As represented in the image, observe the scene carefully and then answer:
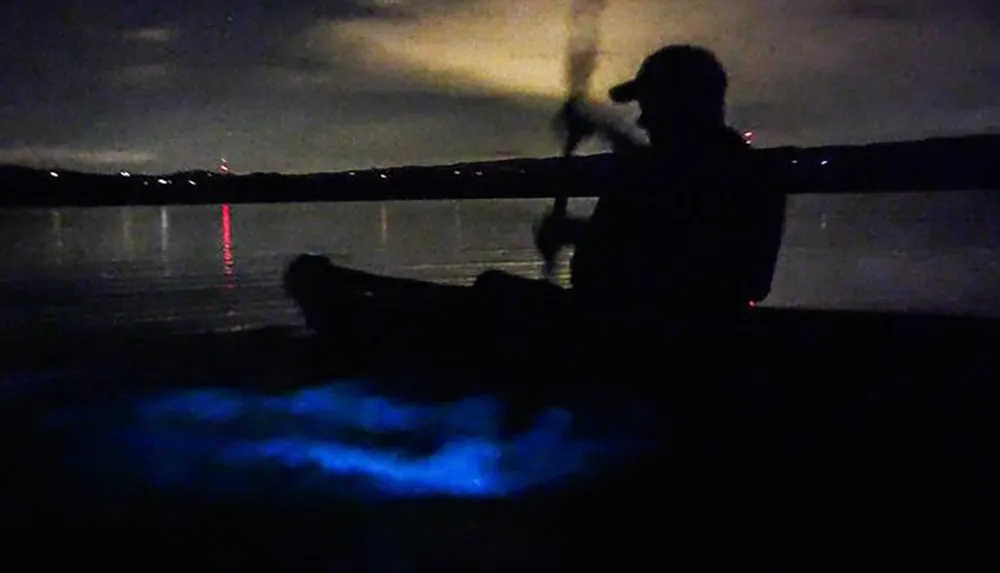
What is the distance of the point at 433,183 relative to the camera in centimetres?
841

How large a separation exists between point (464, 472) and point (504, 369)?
3.94ft

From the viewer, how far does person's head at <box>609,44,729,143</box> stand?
4504 millimetres

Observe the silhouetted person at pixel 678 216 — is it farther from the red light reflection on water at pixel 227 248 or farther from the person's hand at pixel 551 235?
the red light reflection on water at pixel 227 248

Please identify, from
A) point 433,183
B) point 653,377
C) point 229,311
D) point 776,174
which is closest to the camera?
point 653,377

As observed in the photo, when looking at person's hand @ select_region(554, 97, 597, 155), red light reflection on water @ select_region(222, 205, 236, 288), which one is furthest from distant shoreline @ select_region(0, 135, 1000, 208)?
red light reflection on water @ select_region(222, 205, 236, 288)

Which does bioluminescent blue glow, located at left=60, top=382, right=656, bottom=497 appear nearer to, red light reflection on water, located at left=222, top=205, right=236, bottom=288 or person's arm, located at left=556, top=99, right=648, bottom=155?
person's arm, located at left=556, top=99, right=648, bottom=155

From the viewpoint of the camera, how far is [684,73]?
4543 mm

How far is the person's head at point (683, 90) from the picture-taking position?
177 inches

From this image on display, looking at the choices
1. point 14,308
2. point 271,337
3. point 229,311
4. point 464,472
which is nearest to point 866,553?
point 464,472

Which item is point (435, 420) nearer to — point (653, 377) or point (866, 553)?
point (653, 377)

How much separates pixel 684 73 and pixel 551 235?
1.12m

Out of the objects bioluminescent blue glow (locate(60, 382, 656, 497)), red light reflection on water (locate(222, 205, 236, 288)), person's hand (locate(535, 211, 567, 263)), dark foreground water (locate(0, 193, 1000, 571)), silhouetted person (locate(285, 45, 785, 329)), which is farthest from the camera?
red light reflection on water (locate(222, 205, 236, 288))

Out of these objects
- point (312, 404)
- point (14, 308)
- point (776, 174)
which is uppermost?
point (776, 174)

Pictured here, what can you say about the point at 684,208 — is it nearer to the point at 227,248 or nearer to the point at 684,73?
the point at 684,73
